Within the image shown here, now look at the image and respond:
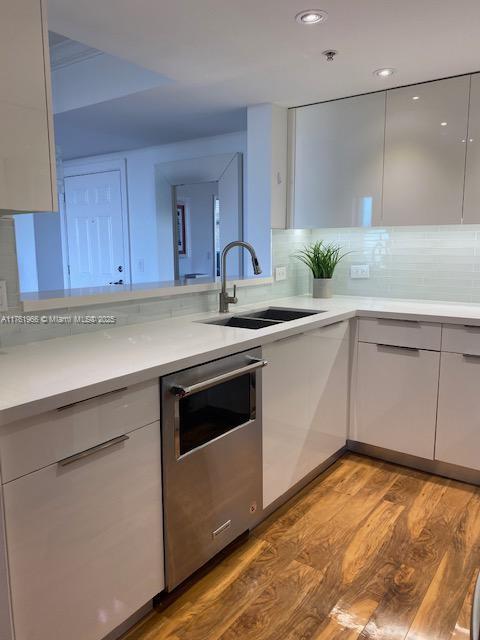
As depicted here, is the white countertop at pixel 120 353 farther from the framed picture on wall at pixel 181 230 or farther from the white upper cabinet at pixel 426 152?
the framed picture on wall at pixel 181 230

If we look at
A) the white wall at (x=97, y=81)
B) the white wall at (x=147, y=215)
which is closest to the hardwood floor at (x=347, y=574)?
the white wall at (x=97, y=81)

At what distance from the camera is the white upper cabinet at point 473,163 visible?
2.53 m

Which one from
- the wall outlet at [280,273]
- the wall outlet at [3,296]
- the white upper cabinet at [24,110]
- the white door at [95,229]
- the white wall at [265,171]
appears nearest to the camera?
the white upper cabinet at [24,110]

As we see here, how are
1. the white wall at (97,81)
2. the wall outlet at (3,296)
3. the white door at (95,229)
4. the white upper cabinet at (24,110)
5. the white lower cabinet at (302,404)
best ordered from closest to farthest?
the white upper cabinet at (24,110) < the wall outlet at (3,296) < the white lower cabinet at (302,404) < the white wall at (97,81) < the white door at (95,229)

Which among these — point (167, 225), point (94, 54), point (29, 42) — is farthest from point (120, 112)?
point (29, 42)

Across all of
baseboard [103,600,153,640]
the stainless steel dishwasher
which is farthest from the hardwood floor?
the stainless steel dishwasher

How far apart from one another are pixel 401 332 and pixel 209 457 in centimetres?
140

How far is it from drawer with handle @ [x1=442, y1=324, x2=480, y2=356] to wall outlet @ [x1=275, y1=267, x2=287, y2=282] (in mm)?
1141

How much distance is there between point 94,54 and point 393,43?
1807 mm

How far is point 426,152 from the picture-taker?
8.94 feet

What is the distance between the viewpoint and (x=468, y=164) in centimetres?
261

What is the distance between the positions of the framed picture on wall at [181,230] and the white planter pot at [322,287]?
1.59 metres

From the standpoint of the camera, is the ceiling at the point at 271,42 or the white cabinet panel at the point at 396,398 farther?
the white cabinet panel at the point at 396,398

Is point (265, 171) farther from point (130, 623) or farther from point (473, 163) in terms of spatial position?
point (130, 623)
